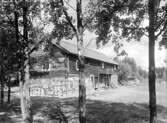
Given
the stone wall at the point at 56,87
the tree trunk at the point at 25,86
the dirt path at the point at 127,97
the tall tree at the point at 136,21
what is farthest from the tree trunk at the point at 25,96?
the stone wall at the point at 56,87

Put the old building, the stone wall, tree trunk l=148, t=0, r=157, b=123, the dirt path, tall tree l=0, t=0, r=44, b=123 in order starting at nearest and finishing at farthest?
tree trunk l=148, t=0, r=157, b=123
tall tree l=0, t=0, r=44, b=123
the dirt path
the old building
the stone wall

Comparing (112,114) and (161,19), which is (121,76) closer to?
(112,114)

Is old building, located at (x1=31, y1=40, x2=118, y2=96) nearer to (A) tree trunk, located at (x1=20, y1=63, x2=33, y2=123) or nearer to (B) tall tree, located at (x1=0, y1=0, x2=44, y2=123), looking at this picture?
(B) tall tree, located at (x1=0, y1=0, x2=44, y2=123)

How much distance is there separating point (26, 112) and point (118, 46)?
5.95m

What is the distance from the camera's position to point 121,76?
5853 cm

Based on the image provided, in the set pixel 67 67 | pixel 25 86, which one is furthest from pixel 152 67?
pixel 67 67

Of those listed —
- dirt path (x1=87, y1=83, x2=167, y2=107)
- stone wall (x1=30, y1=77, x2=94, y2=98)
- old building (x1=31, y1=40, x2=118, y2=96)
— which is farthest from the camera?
stone wall (x1=30, y1=77, x2=94, y2=98)

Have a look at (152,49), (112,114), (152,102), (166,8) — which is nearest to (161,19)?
(166,8)

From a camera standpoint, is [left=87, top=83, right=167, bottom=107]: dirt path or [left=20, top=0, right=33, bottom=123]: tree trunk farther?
[left=87, top=83, right=167, bottom=107]: dirt path

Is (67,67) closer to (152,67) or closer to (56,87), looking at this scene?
(56,87)

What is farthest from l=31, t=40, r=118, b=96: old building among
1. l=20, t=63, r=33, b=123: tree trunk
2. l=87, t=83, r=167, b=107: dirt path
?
l=87, t=83, r=167, b=107: dirt path

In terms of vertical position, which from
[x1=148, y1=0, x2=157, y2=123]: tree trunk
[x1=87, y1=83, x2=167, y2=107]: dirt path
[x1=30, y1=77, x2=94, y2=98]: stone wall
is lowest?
[x1=87, y1=83, x2=167, y2=107]: dirt path

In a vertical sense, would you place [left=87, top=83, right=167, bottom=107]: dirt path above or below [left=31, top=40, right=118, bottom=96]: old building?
below

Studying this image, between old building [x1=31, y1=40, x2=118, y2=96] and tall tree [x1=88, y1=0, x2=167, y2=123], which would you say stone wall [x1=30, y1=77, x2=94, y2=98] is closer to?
old building [x1=31, y1=40, x2=118, y2=96]
